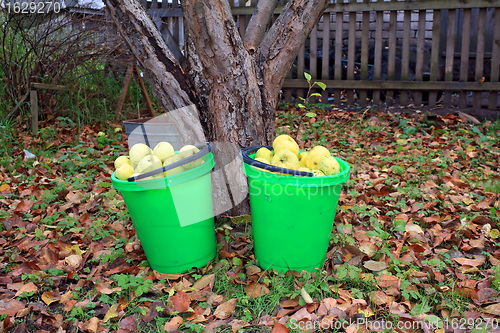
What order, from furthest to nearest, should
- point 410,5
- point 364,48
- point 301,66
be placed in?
point 301,66 < point 364,48 < point 410,5

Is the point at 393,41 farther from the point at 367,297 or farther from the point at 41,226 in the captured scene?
the point at 41,226

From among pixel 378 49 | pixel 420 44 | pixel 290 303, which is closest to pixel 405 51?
pixel 420 44

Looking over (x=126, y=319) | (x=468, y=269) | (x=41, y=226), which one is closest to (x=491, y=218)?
(x=468, y=269)

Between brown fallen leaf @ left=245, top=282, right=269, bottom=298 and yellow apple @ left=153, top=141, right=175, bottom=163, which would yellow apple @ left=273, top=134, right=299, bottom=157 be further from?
brown fallen leaf @ left=245, top=282, right=269, bottom=298

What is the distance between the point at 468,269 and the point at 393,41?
4.11 meters

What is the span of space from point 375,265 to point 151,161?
127cm

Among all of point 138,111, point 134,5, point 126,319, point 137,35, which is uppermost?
point 134,5

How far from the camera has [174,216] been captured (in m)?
1.96

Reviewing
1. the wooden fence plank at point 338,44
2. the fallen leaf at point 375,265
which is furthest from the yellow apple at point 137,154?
the wooden fence plank at point 338,44

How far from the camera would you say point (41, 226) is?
264 cm

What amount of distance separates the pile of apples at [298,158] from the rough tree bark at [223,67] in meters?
0.37

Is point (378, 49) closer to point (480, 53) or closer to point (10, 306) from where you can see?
point (480, 53)

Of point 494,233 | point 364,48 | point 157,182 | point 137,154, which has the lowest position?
point 494,233

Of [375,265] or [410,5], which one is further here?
[410,5]
